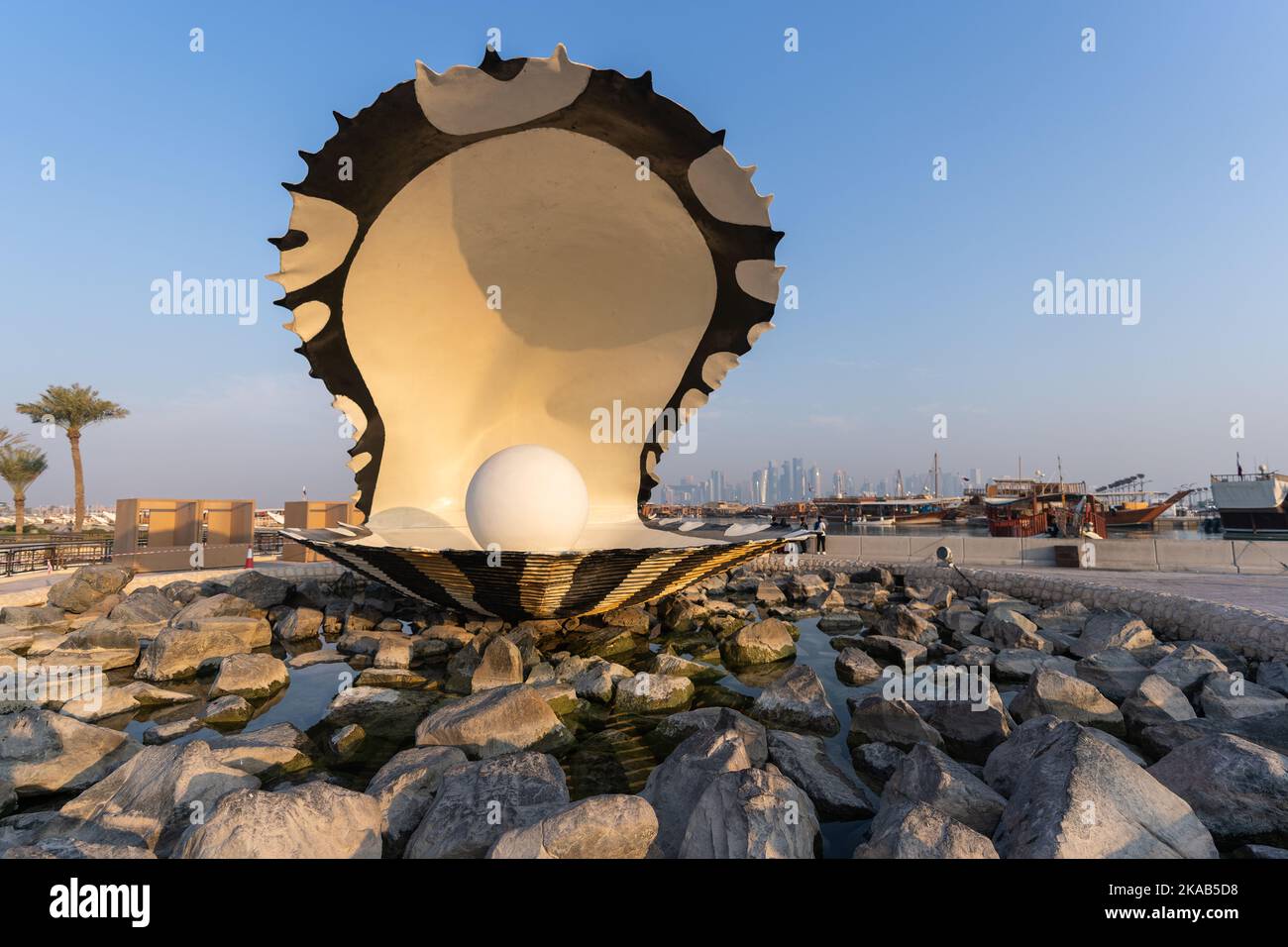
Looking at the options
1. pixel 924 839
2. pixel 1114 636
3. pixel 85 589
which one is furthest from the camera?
pixel 85 589

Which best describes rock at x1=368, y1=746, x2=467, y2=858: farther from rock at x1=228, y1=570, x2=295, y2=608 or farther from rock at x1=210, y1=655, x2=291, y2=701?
rock at x1=228, y1=570, x2=295, y2=608

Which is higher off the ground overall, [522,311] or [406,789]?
[522,311]

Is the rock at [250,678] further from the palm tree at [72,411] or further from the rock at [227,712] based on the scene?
the palm tree at [72,411]

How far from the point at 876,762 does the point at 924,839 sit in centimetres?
186

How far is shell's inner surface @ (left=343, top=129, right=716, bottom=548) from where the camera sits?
31.0 feet

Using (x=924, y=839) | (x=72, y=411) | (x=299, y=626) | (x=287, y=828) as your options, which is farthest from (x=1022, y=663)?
(x=72, y=411)

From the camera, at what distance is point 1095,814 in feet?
9.97

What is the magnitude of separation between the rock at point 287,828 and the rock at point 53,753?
241cm

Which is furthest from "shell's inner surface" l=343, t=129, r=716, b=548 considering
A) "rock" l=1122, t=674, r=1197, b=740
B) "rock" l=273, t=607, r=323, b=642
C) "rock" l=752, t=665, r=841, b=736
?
"rock" l=1122, t=674, r=1197, b=740

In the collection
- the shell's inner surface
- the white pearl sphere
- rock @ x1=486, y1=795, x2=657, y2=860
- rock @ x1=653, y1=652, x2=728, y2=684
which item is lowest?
rock @ x1=653, y1=652, x2=728, y2=684

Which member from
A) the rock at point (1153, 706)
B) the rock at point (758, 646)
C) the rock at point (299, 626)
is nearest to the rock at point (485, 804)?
the rock at point (758, 646)

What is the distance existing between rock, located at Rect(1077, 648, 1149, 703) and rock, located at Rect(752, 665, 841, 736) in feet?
9.53

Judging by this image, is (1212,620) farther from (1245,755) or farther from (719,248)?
(719,248)

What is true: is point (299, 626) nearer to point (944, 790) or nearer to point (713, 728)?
point (713, 728)
